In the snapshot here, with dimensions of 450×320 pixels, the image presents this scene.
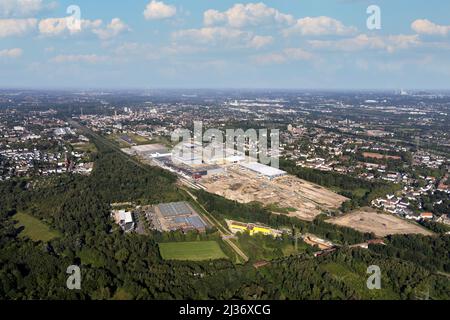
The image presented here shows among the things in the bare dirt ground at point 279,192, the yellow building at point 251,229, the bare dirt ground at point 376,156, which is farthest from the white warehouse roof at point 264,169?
the bare dirt ground at point 376,156

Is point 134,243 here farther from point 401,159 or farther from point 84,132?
point 84,132

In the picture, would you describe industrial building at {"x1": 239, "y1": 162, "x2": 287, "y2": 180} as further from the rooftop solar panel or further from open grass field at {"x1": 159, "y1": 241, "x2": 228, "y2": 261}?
open grass field at {"x1": 159, "y1": 241, "x2": 228, "y2": 261}

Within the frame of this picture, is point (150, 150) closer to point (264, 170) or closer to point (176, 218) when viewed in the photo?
point (264, 170)

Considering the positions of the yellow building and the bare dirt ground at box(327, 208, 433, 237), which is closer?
the yellow building

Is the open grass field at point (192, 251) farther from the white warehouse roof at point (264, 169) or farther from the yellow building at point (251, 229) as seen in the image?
the white warehouse roof at point (264, 169)

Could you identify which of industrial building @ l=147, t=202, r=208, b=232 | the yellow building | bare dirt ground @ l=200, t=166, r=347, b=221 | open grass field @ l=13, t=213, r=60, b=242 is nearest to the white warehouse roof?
bare dirt ground @ l=200, t=166, r=347, b=221

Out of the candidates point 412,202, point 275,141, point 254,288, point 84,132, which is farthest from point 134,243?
point 84,132
